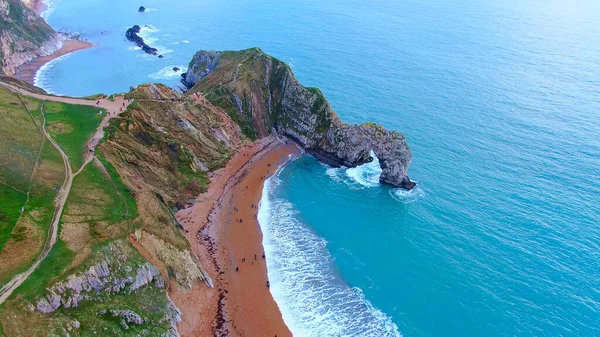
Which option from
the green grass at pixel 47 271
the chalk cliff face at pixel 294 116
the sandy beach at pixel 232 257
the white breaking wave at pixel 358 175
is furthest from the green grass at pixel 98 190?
the white breaking wave at pixel 358 175

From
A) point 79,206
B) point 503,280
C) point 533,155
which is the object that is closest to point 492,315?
point 503,280

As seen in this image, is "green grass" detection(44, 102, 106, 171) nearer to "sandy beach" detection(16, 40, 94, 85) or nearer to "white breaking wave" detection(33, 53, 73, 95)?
"white breaking wave" detection(33, 53, 73, 95)

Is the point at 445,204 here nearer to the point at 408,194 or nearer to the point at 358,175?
the point at 408,194

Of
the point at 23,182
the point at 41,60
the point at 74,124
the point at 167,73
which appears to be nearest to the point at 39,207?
the point at 23,182

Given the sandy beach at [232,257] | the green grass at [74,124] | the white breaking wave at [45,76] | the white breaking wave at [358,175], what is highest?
Answer: the green grass at [74,124]

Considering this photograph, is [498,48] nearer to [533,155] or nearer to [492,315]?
[533,155]

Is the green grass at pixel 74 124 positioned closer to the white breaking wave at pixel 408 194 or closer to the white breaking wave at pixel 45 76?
the white breaking wave at pixel 45 76
